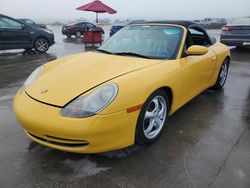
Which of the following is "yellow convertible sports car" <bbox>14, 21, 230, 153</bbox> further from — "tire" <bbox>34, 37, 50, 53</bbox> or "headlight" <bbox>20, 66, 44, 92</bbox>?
"tire" <bbox>34, 37, 50, 53</bbox>

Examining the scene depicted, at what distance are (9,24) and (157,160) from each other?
889 centimetres

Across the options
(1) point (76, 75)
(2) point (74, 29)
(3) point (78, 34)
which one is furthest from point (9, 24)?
(3) point (78, 34)

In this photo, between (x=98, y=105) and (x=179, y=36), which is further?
(x=179, y=36)

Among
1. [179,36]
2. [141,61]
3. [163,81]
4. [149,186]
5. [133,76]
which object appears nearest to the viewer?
[149,186]

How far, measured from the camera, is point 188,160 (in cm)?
290

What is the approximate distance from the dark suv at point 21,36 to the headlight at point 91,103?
8.28m

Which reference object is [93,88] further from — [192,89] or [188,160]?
[192,89]

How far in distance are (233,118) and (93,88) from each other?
2360 mm

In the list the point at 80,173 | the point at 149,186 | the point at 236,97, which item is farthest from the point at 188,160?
the point at 236,97

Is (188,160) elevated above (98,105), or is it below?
below

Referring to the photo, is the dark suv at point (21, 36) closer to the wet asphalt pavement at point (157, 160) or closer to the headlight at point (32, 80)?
the wet asphalt pavement at point (157, 160)

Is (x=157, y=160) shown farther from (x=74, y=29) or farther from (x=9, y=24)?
(x=74, y=29)

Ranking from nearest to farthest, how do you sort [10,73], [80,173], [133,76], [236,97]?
[80,173]
[133,76]
[236,97]
[10,73]

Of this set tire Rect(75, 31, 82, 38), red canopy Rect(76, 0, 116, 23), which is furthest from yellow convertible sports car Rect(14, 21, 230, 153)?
tire Rect(75, 31, 82, 38)
